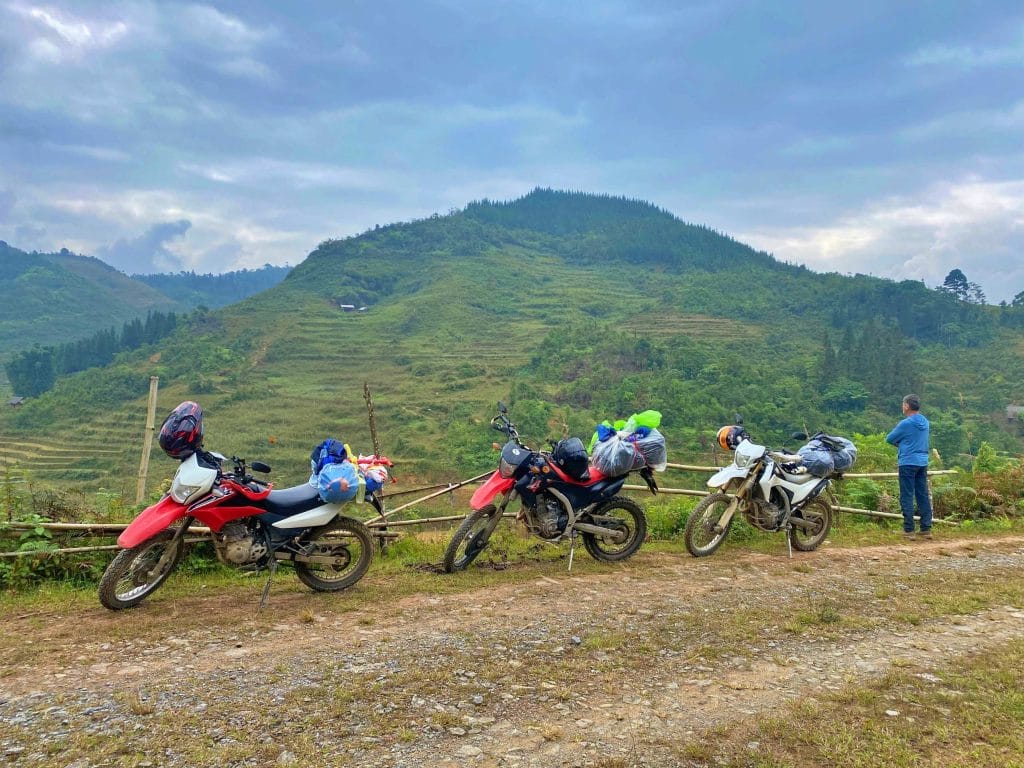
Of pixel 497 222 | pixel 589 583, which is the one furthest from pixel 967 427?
pixel 497 222

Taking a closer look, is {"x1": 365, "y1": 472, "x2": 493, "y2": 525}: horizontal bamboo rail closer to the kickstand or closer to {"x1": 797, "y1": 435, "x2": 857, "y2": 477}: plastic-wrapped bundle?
the kickstand

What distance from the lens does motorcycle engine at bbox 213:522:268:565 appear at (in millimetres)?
4484

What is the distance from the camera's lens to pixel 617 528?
5.83 metres

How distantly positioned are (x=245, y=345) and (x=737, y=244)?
119 metres

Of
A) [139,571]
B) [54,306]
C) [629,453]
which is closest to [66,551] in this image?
[139,571]

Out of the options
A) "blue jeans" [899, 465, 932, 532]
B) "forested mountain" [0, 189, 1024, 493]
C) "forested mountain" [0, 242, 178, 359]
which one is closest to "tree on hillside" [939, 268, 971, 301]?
"forested mountain" [0, 189, 1024, 493]

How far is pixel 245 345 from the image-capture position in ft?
273

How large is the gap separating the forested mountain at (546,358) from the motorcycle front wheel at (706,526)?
31.0 feet

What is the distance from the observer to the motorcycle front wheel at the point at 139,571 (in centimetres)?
417

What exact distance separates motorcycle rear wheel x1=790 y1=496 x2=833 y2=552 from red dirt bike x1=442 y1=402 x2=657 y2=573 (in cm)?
179

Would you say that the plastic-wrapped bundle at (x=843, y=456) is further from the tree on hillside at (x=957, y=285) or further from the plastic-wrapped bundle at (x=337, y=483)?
the tree on hillside at (x=957, y=285)

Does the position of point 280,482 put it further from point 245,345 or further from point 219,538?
point 245,345

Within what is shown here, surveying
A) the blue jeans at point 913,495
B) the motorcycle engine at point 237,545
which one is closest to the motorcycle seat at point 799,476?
the blue jeans at point 913,495

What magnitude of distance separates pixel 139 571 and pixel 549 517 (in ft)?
10.2
